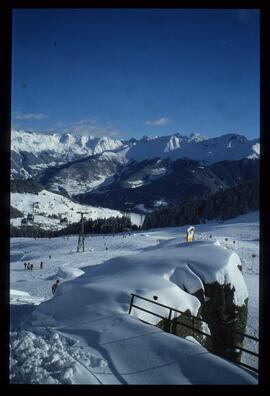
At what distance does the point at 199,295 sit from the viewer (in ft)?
33.1

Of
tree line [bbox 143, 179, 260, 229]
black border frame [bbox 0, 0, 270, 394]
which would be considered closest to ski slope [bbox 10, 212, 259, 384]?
Result: black border frame [bbox 0, 0, 270, 394]

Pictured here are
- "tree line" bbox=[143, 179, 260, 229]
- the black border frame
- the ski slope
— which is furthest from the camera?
"tree line" bbox=[143, 179, 260, 229]

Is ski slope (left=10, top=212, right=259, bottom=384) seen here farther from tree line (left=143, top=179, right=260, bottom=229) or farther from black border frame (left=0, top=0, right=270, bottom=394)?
tree line (left=143, top=179, right=260, bottom=229)

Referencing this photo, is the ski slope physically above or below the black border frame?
below

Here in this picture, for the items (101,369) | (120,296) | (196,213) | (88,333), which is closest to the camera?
(101,369)
